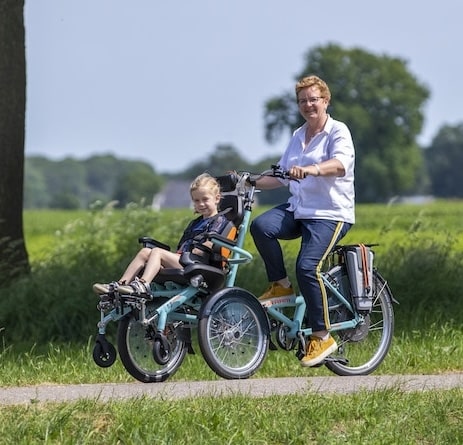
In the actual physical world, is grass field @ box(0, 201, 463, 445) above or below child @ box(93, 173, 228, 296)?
below

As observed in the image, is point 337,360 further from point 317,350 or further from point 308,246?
point 308,246

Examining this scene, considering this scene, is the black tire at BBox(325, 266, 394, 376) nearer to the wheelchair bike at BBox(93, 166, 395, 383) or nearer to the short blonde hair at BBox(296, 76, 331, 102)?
the wheelchair bike at BBox(93, 166, 395, 383)

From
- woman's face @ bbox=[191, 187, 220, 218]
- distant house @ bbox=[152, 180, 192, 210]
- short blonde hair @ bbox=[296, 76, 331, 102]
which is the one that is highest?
short blonde hair @ bbox=[296, 76, 331, 102]

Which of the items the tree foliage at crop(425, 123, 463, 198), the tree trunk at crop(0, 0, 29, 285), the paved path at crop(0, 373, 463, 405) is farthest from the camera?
the tree foliage at crop(425, 123, 463, 198)

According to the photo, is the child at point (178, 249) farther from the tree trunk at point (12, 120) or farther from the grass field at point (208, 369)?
the tree trunk at point (12, 120)

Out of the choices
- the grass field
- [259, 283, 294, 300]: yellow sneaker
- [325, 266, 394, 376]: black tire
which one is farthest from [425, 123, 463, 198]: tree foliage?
[259, 283, 294, 300]: yellow sneaker

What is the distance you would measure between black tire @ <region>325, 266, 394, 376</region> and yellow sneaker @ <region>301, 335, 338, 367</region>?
222 mm

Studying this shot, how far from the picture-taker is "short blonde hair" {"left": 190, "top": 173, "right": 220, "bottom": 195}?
351 inches

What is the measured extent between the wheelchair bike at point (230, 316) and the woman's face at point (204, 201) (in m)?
0.12

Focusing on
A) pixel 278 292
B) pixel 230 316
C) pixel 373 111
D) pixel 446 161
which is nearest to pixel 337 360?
pixel 278 292

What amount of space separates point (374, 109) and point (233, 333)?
95128 mm

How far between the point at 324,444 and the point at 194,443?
723 mm

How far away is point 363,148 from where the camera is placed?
334 feet

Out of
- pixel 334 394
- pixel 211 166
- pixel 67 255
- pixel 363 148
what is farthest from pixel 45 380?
pixel 211 166
